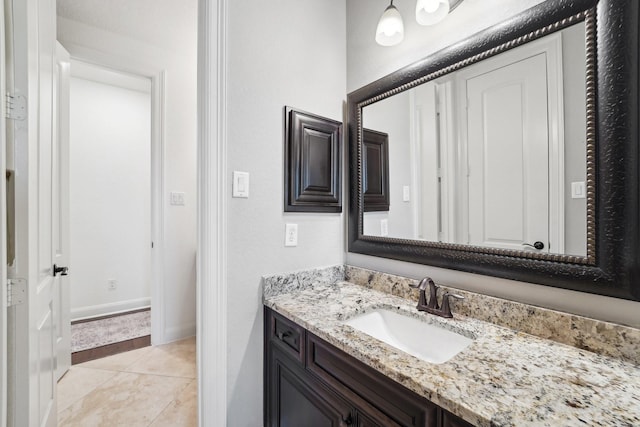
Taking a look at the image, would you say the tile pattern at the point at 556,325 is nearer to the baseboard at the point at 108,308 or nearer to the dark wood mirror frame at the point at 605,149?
the dark wood mirror frame at the point at 605,149

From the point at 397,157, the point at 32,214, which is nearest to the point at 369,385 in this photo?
the point at 397,157

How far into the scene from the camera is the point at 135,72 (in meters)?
2.42

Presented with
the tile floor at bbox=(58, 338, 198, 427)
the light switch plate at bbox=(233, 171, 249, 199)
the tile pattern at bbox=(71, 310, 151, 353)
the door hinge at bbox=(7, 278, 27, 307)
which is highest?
the light switch plate at bbox=(233, 171, 249, 199)

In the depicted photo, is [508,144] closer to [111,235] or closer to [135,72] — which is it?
[135,72]

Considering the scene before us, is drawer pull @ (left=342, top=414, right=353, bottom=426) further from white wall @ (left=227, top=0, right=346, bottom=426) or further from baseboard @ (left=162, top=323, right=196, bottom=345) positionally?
baseboard @ (left=162, top=323, right=196, bottom=345)

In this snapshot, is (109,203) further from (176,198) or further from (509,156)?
(509,156)

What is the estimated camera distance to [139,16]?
6.96ft

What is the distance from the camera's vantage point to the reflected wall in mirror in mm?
882

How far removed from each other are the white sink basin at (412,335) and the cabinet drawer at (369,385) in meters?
0.18

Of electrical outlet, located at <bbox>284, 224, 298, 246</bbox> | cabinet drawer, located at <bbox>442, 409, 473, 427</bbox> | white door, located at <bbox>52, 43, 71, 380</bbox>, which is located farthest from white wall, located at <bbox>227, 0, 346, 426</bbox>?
white door, located at <bbox>52, 43, 71, 380</bbox>

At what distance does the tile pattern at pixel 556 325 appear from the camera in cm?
77

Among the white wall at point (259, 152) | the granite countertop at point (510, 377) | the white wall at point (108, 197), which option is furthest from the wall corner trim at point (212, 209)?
the white wall at point (108, 197)

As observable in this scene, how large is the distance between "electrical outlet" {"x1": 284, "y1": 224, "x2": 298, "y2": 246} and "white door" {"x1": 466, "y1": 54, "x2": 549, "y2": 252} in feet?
2.65

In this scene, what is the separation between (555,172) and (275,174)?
1.10 meters
